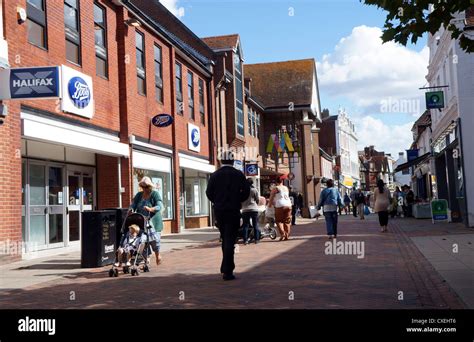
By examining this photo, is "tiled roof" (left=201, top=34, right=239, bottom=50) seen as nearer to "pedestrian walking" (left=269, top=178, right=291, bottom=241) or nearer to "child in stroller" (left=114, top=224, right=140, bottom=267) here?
"pedestrian walking" (left=269, top=178, right=291, bottom=241)

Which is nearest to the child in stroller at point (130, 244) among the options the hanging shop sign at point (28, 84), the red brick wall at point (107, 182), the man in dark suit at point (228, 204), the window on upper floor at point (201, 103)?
the man in dark suit at point (228, 204)

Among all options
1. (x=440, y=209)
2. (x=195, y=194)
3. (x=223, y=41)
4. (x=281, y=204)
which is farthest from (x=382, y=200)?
(x=223, y=41)

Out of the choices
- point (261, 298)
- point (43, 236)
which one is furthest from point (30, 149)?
point (261, 298)

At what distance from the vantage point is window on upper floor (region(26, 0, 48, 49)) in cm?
1282

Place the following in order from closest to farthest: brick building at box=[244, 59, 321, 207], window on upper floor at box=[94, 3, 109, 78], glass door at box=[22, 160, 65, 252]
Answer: glass door at box=[22, 160, 65, 252]
window on upper floor at box=[94, 3, 109, 78]
brick building at box=[244, 59, 321, 207]

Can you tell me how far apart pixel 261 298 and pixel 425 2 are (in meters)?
3.99

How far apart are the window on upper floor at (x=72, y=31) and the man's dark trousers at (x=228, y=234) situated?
26.4 ft

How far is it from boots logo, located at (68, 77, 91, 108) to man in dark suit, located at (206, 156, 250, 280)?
6820mm

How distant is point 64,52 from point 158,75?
7.33m

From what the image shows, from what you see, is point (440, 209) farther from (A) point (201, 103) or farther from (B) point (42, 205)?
(B) point (42, 205)

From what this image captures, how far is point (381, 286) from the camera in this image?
759 centimetres

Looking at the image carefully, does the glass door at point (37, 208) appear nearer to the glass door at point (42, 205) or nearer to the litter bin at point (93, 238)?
the glass door at point (42, 205)

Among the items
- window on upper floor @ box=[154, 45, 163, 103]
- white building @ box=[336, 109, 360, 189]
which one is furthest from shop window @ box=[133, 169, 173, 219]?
white building @ box=[336, 109, 360, 189]

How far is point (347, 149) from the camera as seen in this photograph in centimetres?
8406
